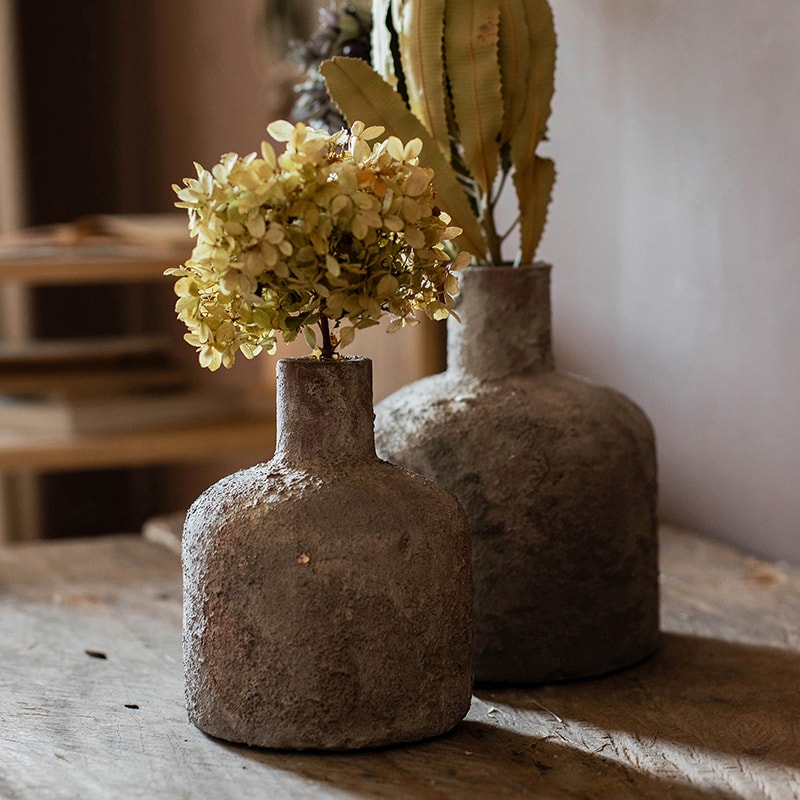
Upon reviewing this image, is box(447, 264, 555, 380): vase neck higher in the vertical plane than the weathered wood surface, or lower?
higher

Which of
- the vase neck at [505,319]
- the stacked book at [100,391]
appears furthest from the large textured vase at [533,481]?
the stacked book at [100,391]

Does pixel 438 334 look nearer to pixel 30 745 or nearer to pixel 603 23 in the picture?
pixel 603 23

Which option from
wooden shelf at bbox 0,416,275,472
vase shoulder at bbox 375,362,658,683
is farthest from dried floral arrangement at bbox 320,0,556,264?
wooden shelf at bbox 0,416,275,472

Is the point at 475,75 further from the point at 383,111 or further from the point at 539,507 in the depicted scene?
the point at 539,507

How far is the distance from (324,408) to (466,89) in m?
0.30

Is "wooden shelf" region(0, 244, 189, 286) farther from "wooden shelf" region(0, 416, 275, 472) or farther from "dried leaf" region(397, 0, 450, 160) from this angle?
"dried leaf" region(397, 0, 450, 160)

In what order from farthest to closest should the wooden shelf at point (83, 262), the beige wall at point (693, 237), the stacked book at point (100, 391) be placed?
the stacked book at point (100, 391) → the wooden shelf at point (83, 262) → the beige wall at point (693, 237)

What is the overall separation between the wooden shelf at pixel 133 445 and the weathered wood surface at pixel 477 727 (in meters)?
0.47

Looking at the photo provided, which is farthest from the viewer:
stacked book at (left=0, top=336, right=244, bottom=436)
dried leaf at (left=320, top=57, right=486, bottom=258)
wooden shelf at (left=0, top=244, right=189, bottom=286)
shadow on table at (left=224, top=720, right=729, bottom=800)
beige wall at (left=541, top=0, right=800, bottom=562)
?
stacked book at (left=0, top=336, right=244, bottom=436)

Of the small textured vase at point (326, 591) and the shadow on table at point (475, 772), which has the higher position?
the small textured vase at point (326, 591)

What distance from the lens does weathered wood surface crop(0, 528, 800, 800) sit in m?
0.76

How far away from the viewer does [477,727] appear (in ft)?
2.84

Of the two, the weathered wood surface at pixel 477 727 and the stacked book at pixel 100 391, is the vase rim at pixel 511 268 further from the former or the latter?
the stacked book at pixel 100 391

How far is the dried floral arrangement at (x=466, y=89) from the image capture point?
0.94 metres
